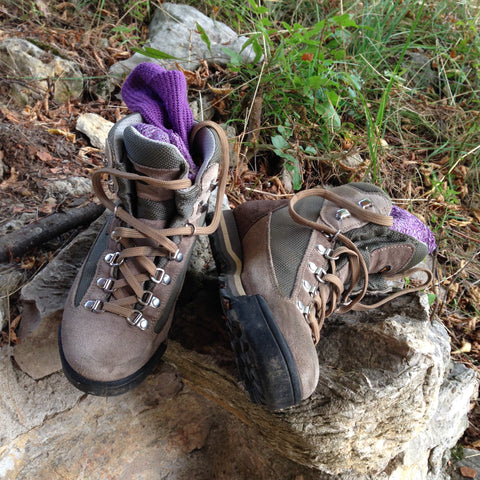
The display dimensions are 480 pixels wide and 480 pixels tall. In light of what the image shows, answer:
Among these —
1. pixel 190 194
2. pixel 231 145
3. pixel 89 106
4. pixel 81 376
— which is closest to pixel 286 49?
pixel 231 145

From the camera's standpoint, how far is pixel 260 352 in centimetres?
111

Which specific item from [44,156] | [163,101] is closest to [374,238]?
[163,101]

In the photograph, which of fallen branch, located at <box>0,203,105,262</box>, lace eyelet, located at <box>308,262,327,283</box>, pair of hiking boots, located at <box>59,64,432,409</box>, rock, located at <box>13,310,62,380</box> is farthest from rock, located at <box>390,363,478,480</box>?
fallen branch, located at <box>0,203,105,262</box>

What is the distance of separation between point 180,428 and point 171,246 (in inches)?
32.2

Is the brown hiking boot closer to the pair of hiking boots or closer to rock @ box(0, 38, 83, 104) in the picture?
the pair of hiking boots

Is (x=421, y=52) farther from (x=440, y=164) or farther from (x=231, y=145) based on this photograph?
(x=231, y=145)

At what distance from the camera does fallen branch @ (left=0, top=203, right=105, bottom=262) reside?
5.07 ft

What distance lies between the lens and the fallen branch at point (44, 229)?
5.07ft

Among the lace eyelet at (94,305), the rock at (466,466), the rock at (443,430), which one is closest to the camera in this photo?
the lace eyelet at (94,305)

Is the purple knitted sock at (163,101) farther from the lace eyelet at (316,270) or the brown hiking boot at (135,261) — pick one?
the lace eyelet at (316,270)

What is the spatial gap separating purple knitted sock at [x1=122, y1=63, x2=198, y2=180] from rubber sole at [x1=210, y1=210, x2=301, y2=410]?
0.46 metres

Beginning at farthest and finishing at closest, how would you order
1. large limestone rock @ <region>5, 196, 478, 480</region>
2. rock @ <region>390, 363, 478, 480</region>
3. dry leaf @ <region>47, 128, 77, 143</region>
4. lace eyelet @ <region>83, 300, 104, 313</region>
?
dry leaf @ <region>47, 128, 77, 143</region> → rock @ <region>390, 363, 478, 480</region> → large limestone rock @ <region>5, 196, 478, 480</region> → lace eyelet @ <region>83, 300, 104, 313</region>

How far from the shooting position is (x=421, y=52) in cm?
312

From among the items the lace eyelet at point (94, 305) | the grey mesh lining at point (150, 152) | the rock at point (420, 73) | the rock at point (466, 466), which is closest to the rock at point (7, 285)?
the lace eyelet at point (94, 305)
